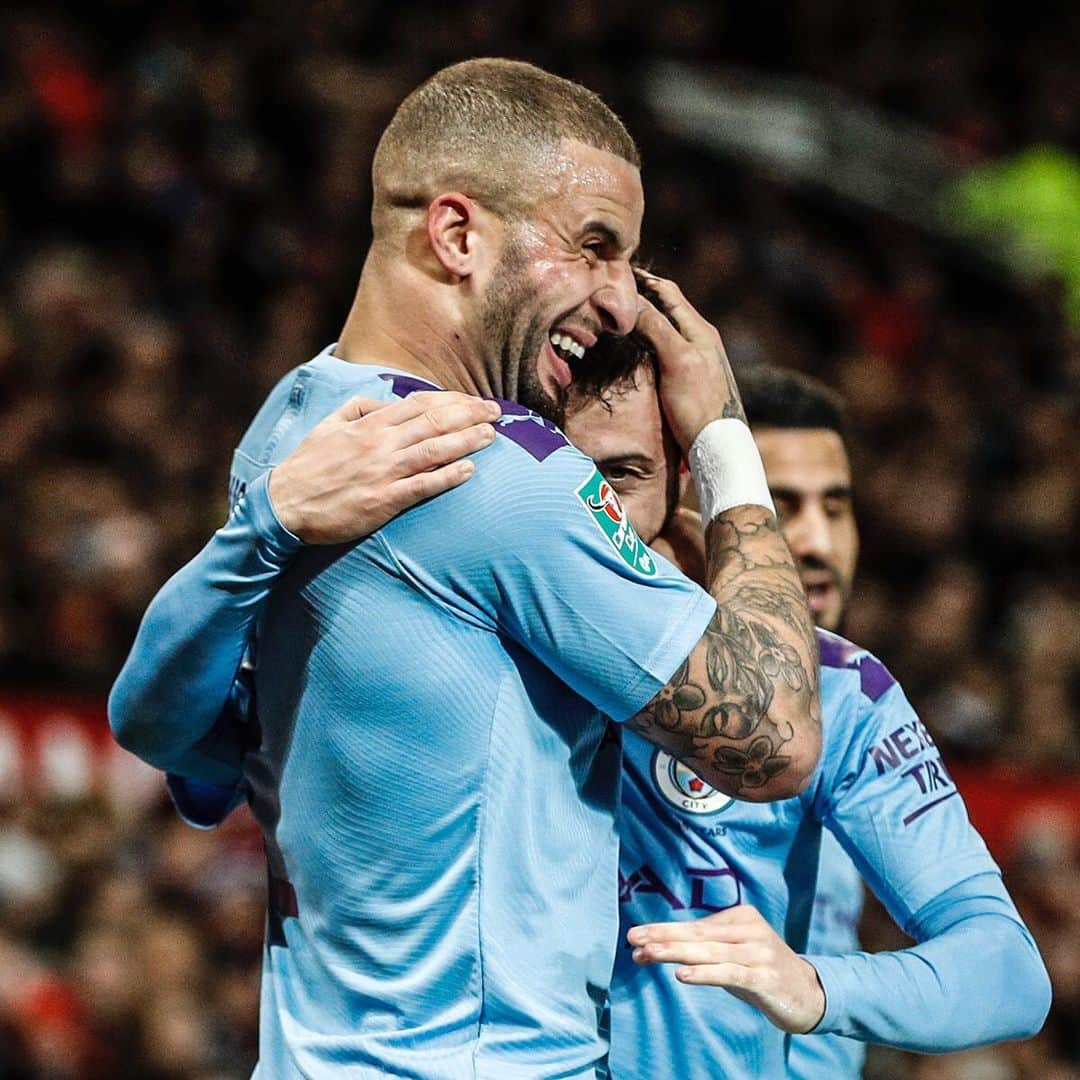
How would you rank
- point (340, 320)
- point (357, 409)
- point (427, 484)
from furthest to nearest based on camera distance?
point (340, 320)
point (357, 409)
point (427, 484)

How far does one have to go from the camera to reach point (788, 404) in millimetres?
3848

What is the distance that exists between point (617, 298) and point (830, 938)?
1138 millimetres

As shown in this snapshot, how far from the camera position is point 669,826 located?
2.80 metres

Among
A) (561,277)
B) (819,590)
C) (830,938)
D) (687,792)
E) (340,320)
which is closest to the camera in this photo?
(561,277)

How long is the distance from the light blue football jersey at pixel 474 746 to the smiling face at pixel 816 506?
1.29 meters

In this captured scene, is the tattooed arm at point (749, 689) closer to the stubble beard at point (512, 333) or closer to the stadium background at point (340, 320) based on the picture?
the stubble beard at point (512, 333)

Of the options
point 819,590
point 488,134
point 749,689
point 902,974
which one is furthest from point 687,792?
point 488,134

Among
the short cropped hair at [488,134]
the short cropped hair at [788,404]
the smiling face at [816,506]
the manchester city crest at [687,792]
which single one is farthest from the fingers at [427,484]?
the short cropped hair at [788,404]

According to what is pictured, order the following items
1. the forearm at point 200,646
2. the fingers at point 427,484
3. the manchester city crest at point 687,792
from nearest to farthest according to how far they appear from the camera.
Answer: the fingers at point 427,484 → the forearm at point 200,646 → the manchester city crest at point 687,792

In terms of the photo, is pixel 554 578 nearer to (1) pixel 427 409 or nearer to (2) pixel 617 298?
(1) pixel 427 409

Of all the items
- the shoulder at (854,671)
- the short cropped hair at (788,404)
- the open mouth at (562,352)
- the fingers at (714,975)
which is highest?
the open mouth at (562,352)

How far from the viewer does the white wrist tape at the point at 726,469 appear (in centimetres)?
256

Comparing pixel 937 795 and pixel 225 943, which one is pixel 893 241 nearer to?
pixel 225 943

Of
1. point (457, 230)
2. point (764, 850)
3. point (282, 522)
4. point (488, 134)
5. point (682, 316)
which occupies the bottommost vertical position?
point (764, 850)
